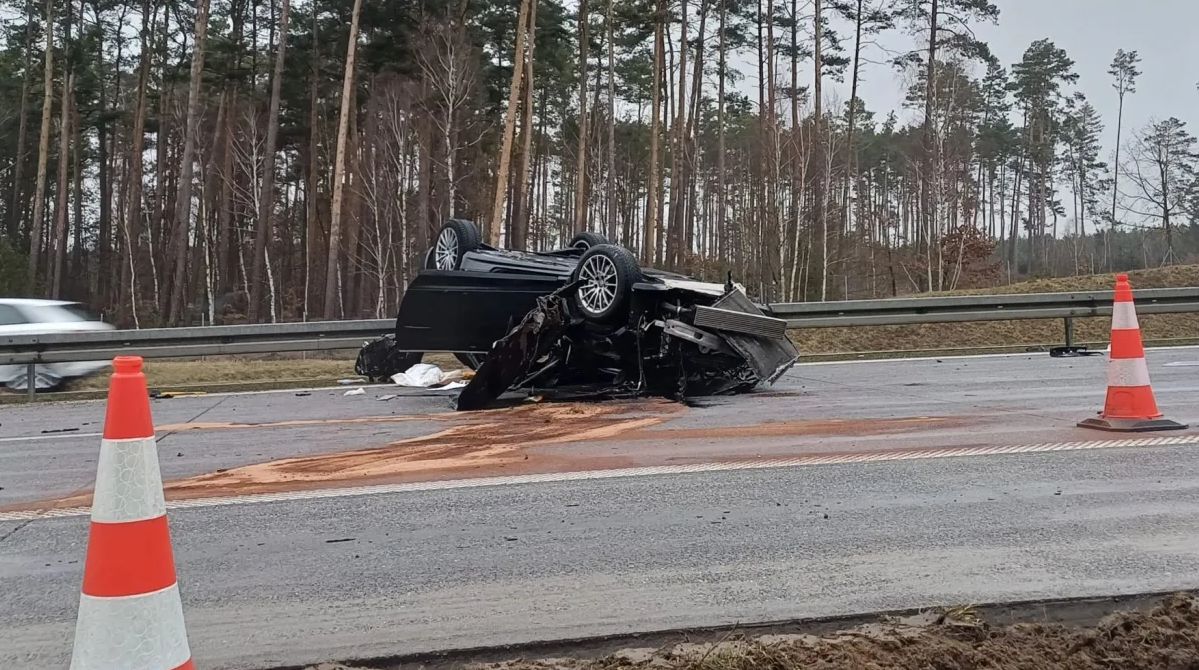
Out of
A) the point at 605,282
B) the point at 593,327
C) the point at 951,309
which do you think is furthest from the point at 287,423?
the point at 951,309

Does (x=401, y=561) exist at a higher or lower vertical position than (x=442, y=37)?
lower

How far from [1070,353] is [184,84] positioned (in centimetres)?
3970

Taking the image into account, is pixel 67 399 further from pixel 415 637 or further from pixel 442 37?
pixel 442 37

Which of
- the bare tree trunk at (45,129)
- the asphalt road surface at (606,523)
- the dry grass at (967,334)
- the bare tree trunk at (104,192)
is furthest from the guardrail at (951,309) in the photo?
the bare tree trunk at (104,192)

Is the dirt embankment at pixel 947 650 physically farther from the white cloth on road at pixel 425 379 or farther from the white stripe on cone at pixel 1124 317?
the white cloth on road at pixel 425 379

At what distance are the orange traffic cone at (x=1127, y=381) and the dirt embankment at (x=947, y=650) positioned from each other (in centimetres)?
344

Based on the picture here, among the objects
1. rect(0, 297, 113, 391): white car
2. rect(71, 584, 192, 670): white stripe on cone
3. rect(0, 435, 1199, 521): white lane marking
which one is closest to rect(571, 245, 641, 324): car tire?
rect(0, 435, 1199, 521): white lane marking

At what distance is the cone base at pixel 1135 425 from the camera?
5.77 metres

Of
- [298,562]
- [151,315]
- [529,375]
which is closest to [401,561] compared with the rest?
[298,562]

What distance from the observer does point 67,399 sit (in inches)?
418

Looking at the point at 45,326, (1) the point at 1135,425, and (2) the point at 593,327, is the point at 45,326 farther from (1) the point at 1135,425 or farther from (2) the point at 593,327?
(1) the point at 1135,425

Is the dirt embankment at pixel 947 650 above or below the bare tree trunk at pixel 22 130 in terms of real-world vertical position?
below

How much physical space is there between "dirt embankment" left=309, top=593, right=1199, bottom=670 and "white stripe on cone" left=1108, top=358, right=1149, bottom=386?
3.44 meters

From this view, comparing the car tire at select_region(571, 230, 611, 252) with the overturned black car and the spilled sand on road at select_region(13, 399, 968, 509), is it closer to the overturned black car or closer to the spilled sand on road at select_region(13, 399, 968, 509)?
the overturned black car
